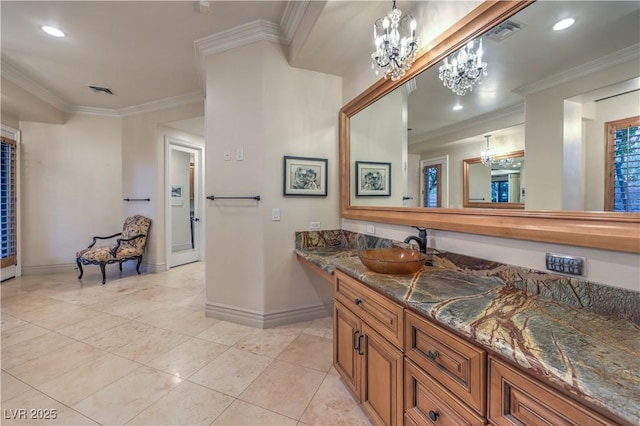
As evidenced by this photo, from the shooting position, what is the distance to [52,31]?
8.45 ft

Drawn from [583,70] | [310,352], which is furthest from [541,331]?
[310,352]

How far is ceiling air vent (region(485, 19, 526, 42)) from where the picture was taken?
1.24 meters

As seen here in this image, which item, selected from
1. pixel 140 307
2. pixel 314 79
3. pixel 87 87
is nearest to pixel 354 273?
pixel 314 79

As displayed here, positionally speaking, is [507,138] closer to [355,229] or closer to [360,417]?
[355,229]

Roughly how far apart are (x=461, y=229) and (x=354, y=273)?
656 mm

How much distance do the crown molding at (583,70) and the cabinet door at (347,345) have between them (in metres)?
1.45

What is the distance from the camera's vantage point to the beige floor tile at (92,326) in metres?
2.45

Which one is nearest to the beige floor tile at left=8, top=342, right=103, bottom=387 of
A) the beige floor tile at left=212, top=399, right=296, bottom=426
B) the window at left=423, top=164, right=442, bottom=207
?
the beige floor tile at left=212, top=399, right=296, bottom=426

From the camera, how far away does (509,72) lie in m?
1.31

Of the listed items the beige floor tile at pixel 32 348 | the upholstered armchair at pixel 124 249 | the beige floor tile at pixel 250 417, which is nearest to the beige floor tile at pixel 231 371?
the beige floor tile at pixel 250 417

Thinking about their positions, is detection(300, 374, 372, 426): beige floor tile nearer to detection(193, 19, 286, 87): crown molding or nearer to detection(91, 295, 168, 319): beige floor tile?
detection(91, 295, 168, 319): beige floor tile

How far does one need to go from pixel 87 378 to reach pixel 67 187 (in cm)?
415

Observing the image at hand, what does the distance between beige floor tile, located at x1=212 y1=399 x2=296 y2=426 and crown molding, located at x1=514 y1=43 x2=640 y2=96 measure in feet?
Answer: 6.91

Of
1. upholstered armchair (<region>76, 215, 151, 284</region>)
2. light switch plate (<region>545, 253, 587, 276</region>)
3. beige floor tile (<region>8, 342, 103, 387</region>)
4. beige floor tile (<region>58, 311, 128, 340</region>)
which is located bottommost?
beige floor tile (<region>8, 342, 103, 387</region>)
